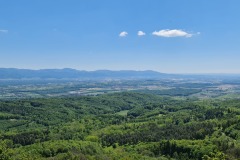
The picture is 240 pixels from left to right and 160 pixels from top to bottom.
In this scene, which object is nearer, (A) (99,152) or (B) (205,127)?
(A) (99,152)

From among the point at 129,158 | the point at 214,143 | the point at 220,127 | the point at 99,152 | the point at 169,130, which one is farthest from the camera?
the point at 169,130

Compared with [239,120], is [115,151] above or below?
below

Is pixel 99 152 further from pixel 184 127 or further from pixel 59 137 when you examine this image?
pixel 184 127

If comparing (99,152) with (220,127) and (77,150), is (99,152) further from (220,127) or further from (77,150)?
(220,127)

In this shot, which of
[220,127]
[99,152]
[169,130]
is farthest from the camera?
[169,130]

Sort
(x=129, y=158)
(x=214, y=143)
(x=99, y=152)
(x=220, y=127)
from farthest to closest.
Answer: (x=220, y=127) < (x=99, y=152) < (x=214, y=143) < (x=129, y=158)

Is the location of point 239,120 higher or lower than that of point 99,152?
higher

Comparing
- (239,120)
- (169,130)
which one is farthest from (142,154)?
(239,120)

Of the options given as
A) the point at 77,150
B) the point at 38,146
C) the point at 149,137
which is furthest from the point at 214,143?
the point at 38,146

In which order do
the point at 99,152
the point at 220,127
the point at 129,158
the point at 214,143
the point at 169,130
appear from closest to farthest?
the point at 129,158 < the point at 214,143 < the point at 99,152 < the point at 220,127 < the point at 169,130
